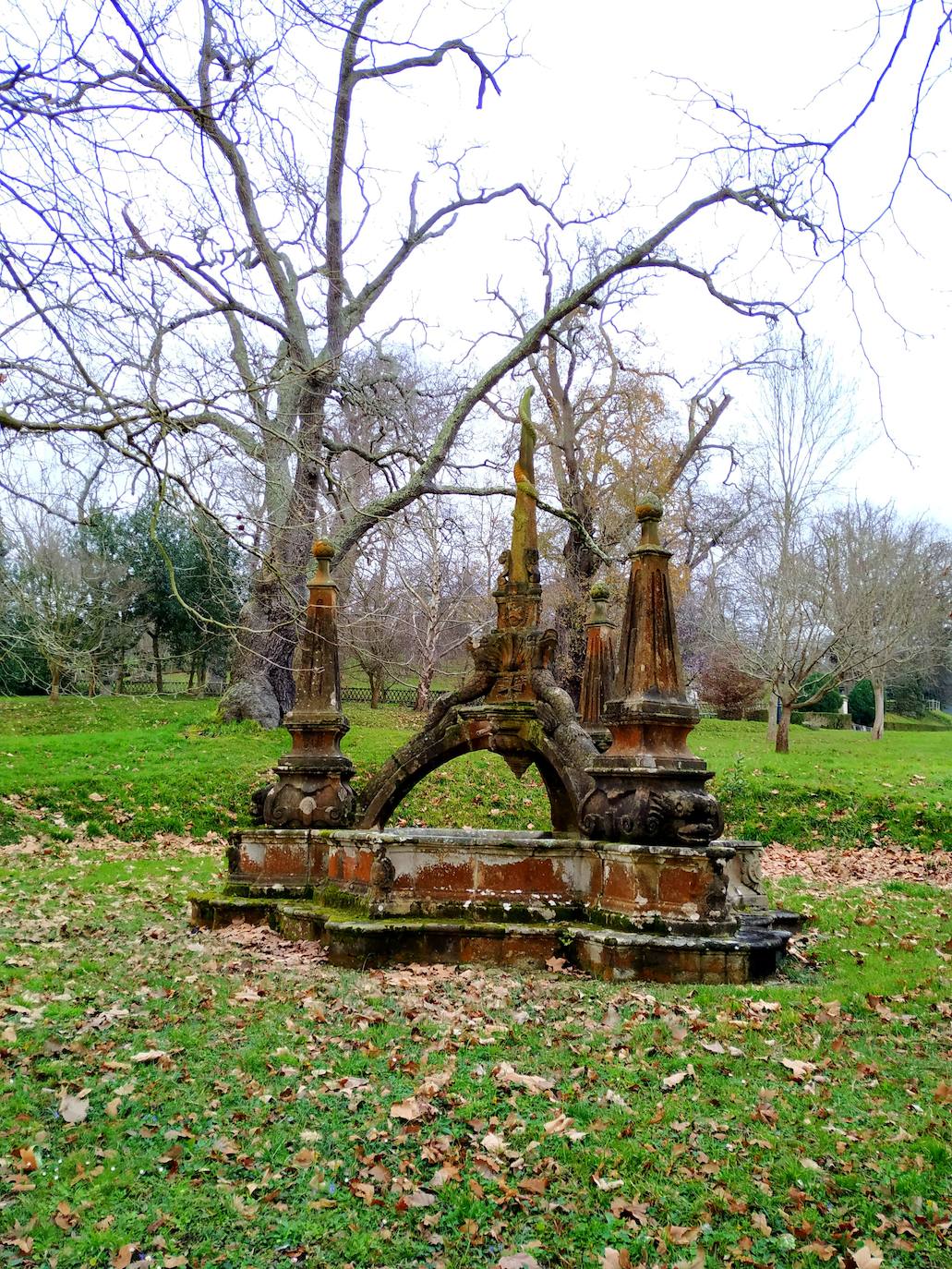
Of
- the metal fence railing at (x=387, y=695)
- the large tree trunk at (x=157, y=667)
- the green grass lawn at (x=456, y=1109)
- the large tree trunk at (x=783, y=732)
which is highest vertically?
the large tree trunk at (x=157, y=667)

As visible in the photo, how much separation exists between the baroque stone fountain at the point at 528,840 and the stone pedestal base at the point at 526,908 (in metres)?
0.01

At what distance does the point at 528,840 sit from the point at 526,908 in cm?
49

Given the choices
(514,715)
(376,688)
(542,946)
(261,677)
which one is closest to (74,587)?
(261,677)

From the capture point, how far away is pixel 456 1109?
439 centimetres

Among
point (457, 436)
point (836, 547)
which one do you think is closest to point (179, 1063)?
point (457, 436)

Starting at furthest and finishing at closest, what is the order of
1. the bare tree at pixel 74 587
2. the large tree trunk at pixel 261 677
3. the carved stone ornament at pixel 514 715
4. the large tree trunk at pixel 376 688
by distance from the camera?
the large tree trunk at pixel 376 688, the large tree trunk at pixel 261 677, the bare tree at pixel 74 587, the carved stone ornament at pixel 514 715

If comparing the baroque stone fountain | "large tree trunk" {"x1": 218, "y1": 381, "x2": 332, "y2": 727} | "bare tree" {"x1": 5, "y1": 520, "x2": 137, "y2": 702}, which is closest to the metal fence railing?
"bare tree" {"x1": 5, "y1": 520, "x2": 137, "y2": 702}

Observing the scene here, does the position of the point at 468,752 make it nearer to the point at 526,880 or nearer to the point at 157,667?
the point at 526,880

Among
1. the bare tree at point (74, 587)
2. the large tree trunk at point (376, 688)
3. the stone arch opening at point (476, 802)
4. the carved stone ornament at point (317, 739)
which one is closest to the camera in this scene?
the carved stone ornament at point (317, 739)

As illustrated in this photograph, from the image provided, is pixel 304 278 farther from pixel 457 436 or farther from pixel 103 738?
pixel 103 738

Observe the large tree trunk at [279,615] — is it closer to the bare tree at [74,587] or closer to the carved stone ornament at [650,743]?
the bare tree at [74,587]

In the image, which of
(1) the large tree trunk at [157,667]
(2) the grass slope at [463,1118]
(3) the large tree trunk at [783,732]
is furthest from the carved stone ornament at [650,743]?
(1) the large tree trunk at [157,667]

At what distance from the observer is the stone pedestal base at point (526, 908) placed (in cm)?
658

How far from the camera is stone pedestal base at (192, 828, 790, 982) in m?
6.58
